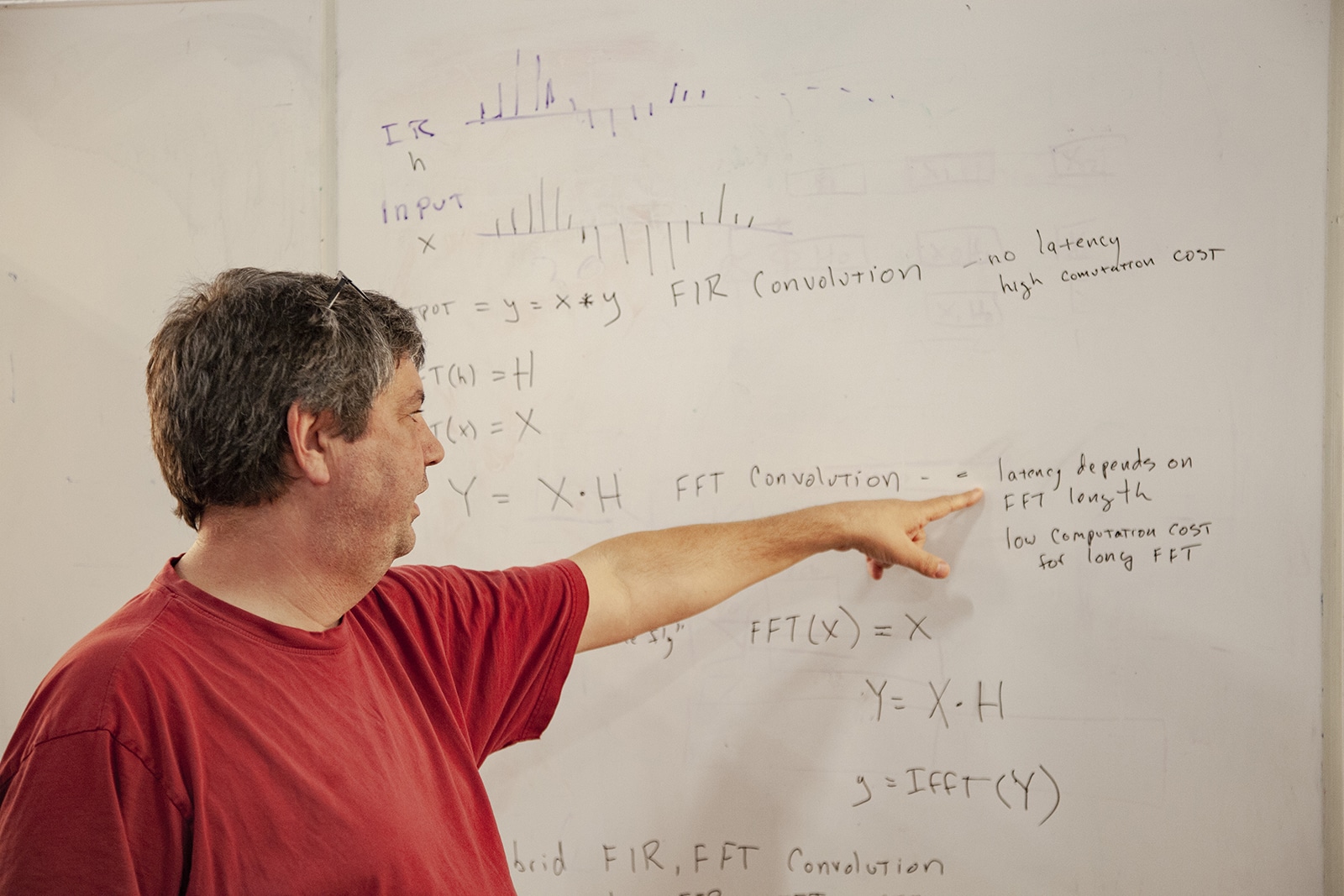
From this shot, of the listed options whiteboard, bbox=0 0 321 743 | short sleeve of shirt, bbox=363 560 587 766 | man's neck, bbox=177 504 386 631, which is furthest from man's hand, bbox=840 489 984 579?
whiteboard, bbox=0 0 321 743

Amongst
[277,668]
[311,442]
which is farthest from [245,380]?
[277,668]

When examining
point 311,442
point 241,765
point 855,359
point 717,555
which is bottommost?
point 241,765

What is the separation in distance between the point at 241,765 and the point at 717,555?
2.40ft

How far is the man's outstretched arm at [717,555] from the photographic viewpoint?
1329mm

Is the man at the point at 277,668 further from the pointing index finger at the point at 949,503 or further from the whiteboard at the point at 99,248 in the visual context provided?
the whiteboard at the point at 99,248

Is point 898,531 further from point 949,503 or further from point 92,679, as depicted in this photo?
point 92,679

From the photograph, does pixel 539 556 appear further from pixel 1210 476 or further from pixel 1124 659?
pixel 1210 476

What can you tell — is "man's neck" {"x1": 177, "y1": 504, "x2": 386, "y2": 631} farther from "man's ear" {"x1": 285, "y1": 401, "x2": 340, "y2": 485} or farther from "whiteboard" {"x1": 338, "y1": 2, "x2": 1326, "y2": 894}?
"whiteboard" {"x1": 338, "y1": 2, "x2": 1326, "y2": 894}

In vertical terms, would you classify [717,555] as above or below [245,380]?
below

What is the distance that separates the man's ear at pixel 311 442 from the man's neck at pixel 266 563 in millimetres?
50

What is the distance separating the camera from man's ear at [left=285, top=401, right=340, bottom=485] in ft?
3.06

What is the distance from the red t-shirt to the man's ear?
0.15 m

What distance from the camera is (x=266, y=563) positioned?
94 cm

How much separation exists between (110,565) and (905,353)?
5.18ft
